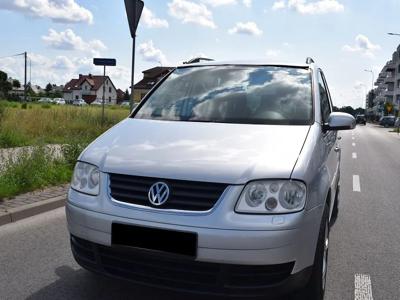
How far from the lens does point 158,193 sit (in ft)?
10.4

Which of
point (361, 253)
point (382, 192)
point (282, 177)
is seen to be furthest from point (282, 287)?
point (382, 192)

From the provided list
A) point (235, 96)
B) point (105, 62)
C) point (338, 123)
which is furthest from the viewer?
point (105, 62)

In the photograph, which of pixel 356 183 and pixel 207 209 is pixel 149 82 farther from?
pixel 207 209

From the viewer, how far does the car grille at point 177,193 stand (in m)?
3.08

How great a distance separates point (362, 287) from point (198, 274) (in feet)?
6.01

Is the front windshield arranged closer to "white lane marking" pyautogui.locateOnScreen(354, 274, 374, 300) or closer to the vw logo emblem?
the vw logo emblem

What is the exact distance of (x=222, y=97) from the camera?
14.8 feet

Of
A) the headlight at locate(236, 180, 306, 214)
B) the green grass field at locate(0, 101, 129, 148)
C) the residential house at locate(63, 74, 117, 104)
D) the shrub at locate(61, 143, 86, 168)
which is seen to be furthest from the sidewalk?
the residential house at locate(63, 74, 117, 104)

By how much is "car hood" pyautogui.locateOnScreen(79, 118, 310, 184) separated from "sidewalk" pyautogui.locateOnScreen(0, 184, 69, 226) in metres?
2.57

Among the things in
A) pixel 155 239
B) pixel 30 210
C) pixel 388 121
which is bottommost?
pixel 388 121

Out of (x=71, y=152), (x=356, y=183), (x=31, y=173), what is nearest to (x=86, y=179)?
(x=31, y=173)

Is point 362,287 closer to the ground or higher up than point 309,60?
closer to the ground

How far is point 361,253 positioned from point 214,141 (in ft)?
8.27

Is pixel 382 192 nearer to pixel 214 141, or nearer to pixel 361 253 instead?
pixel 361 253
